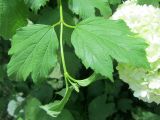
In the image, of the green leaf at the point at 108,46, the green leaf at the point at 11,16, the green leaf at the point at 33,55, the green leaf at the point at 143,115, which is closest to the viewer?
the green leaf at the point at 108,46

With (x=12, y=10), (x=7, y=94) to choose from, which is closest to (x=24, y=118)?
(x=7, y=94)

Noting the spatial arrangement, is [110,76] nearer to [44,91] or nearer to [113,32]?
[113,32]

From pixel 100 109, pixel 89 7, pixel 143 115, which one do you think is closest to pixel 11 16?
pixel 89 7

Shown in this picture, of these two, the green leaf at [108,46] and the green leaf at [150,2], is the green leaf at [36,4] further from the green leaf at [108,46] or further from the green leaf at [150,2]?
the green leaf at [150,2]

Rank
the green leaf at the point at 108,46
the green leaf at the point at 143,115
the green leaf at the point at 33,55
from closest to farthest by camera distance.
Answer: the green leaf at the point at 108,46 → the green leaf at the point at 33,55 → the green leaf at the point at 143,115

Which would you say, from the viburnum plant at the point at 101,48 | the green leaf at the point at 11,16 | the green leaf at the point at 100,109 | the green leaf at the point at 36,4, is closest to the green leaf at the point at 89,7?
the viburnum plant at the point at 101,48

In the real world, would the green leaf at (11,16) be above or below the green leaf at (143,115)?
above

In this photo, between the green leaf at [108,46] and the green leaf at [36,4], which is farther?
the green leaf at [36,4]
